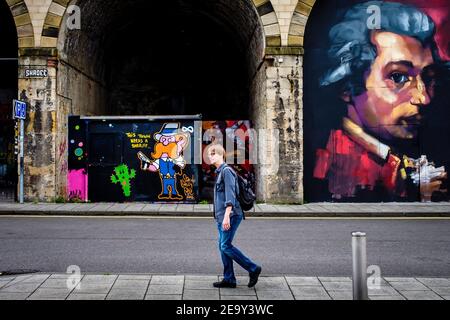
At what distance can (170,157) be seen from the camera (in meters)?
16.1

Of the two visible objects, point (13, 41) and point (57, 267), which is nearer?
point (57, 267)

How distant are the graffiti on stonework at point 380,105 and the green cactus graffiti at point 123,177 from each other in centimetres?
569

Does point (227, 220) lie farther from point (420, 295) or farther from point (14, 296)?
point (14, 296)

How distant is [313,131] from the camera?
632 inches

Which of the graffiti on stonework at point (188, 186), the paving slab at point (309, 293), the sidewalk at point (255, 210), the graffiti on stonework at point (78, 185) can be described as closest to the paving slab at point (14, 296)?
the paving slab at point (309, 293)

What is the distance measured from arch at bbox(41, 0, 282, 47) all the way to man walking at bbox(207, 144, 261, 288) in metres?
10.2

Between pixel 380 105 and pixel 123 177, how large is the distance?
849 centimetres

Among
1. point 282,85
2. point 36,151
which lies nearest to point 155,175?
point 36,151

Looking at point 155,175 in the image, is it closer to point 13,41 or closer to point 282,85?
point 282,85

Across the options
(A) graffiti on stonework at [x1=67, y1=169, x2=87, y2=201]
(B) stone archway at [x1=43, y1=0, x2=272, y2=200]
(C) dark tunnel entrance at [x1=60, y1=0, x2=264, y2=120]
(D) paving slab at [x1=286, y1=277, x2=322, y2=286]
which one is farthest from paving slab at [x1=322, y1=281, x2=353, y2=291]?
(C) dark tunnel entrance at [x1=60, y1=0, x2=264, y2=120]

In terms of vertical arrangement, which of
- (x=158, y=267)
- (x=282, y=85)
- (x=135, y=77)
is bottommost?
(x=158, y=267)

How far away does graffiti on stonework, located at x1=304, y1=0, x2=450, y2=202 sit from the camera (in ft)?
52.3

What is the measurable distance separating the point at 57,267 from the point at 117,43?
16.4 metres

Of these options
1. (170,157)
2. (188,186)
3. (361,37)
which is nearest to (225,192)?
(188,186)
